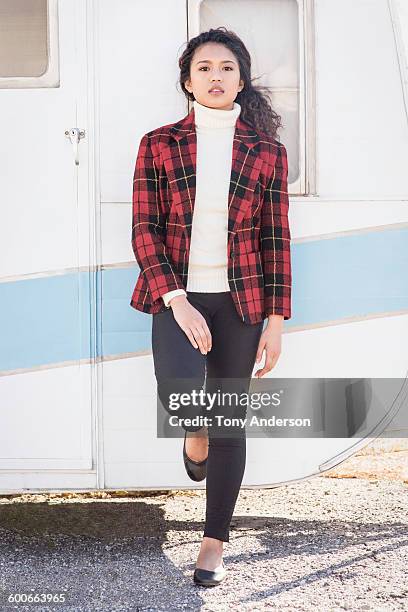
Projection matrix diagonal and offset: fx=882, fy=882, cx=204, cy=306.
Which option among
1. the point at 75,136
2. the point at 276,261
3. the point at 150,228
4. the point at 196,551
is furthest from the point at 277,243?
the point at 196,551

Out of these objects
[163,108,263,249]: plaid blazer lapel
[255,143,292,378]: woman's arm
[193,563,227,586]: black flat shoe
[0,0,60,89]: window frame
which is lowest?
[193,563,227,586]: black flat shoe

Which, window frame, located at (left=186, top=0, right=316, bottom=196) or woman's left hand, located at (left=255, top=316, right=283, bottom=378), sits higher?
window frame, located at (left=186, top=0, right=316, bottom=196)

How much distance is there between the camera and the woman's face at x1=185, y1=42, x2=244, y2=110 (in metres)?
2.96

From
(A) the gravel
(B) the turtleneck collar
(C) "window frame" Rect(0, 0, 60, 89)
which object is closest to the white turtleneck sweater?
(B) the turtleneck collar

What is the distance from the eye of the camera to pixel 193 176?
295 centimetres

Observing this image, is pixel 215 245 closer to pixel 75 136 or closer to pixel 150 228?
pixel 150 228

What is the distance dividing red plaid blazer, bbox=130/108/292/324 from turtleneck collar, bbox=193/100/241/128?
0.08 ft

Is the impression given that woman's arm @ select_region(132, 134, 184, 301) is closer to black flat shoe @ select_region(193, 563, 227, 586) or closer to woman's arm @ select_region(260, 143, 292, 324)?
woman's arm @ select_region(260, 143, 292, 324)

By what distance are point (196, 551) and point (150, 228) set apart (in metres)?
1.39

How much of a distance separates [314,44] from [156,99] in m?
0.64

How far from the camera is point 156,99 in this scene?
3.36 meters

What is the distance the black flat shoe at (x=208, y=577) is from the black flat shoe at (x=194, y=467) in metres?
0.35

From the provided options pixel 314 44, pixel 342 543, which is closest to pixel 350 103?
pixel 314 44

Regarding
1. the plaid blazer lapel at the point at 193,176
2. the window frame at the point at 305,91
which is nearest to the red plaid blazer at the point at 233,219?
the plaid blazer lapel at the point at 193,176
